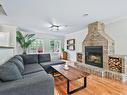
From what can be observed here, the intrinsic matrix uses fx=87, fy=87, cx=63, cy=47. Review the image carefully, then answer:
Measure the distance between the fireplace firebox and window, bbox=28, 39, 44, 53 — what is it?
407 centimetres

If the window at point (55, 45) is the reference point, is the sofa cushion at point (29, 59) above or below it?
below

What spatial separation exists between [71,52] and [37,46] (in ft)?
9.57

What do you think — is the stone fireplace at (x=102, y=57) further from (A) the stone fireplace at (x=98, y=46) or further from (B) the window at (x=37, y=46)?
(B) the window at (x=37, y=46)

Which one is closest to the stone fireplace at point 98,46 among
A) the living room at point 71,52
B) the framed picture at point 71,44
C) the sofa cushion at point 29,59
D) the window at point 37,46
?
the living room at point 71,52

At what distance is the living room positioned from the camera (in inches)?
65.3

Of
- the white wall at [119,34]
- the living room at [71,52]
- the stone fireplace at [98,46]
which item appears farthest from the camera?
the stone fireplace at [98,46]

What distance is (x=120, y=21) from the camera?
11.6 ft

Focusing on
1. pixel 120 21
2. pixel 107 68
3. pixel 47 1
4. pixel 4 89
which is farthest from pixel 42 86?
pixel 120 21

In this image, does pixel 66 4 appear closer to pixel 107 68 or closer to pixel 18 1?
pixel 18 1

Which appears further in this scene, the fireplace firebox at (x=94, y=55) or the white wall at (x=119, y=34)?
the fireplace firebox at (x=94, y=55)

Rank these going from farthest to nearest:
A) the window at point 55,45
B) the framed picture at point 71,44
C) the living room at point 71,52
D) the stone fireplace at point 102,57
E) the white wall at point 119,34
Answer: the window at point 55,45 → the framed picture at point 71,44 → the white wall at point 119,34 → the stone fireplace at point 102,57 → the living room at point 71,52

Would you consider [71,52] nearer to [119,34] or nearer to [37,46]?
[37,46]

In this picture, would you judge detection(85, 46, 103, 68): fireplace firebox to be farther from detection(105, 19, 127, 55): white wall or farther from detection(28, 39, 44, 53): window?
detection(28, 39, 44, 53): window

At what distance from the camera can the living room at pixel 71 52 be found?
166cm
